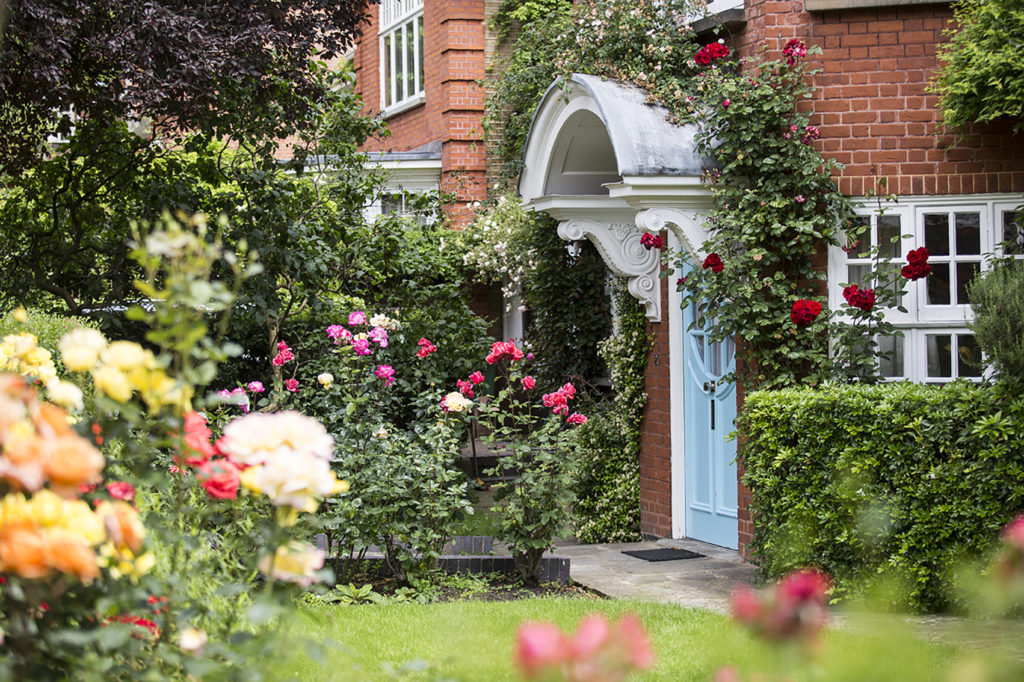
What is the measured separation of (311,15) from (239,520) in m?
3.82

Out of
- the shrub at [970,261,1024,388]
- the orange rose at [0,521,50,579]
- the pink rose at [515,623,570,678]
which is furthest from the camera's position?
the shrub at [970,261,1024,388]

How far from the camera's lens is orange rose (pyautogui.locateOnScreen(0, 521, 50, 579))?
64.9 inches

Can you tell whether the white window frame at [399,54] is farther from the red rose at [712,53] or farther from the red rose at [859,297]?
the red rose at [859,297]

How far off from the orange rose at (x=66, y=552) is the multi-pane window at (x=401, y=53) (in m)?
15.5

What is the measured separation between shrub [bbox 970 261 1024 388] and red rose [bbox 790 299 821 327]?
1.40 metres

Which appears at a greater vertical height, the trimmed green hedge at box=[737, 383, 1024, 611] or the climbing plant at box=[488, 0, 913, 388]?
the climbing plant at box=[488, 0, 913, 388]

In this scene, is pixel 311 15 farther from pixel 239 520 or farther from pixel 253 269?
pixel 253 269

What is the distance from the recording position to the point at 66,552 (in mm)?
1659

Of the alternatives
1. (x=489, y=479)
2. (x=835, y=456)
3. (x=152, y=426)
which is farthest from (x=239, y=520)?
(x=489, y=479)

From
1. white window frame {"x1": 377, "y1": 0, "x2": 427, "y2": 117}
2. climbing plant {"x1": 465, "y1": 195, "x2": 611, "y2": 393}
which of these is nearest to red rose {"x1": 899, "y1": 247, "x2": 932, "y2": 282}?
climbing plant {"x1": 465, "y1": 195, "x2": 611, "y2": 393}

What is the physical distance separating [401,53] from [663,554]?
11965 mm

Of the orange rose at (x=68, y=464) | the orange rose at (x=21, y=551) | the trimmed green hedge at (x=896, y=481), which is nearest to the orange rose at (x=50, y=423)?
the orange rose at (x=68, y=464)

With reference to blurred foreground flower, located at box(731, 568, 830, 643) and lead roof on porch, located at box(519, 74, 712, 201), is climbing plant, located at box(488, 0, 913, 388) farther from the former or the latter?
blurred foreground flower, located at box(731, 568, 830, 643)

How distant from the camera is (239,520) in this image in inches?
239
